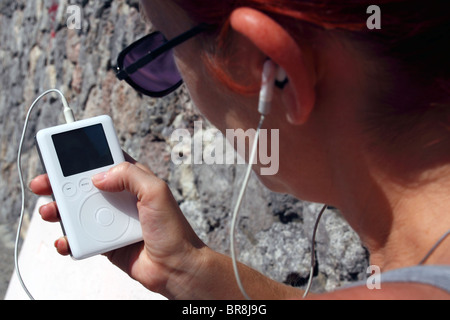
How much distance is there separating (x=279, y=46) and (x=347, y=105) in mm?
160

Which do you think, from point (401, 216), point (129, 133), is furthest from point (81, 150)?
point (129, 133)

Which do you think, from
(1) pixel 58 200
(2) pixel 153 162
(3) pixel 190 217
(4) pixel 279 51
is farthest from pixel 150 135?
(4) pixel 279 51

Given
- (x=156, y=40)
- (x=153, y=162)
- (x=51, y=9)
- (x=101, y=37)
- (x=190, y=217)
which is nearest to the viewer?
(x=156, y=40)

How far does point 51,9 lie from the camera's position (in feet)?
11.7

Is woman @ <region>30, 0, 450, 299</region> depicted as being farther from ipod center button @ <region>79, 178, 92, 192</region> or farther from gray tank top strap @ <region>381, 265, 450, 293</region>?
ipod center button @ <region>79, 178, 92, 192</region>

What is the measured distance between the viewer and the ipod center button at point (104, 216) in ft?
3.23

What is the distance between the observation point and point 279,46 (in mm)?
618

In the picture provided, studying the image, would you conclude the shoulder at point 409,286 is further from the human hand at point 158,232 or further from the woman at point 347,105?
Answer: the human hand at point 158,232

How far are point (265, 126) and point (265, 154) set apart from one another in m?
0.07

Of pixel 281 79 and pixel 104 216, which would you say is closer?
pixel 281 79

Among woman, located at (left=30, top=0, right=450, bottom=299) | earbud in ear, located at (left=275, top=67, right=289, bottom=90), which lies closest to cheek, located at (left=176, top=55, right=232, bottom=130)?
woman, located at (left=30, top=0, right=450, bottom=299)

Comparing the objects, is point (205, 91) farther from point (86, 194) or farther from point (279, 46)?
point (86, 194)

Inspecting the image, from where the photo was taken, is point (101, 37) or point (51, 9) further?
point (51, 9)

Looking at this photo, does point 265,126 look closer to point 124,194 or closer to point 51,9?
point 124,194
